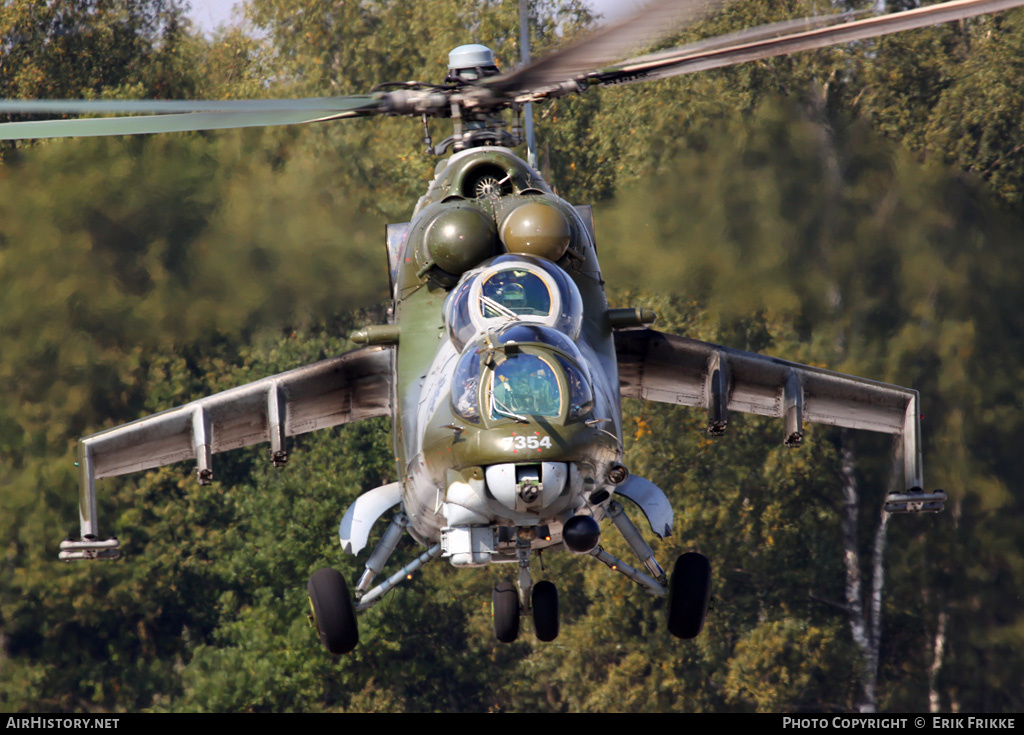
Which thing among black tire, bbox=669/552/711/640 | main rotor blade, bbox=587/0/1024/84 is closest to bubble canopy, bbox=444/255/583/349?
main rotor blade, bbox=587/0/1024/84

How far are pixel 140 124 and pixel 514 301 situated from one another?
2905mm

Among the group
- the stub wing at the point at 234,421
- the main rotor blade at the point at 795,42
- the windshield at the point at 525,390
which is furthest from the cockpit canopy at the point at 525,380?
the stub wing at the point at 234,421

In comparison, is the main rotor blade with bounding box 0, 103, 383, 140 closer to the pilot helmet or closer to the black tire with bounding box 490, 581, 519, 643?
the pilot helmet

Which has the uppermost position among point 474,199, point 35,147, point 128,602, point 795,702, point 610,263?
point 35,147

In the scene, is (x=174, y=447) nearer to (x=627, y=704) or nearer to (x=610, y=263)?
(x=610, y=263)

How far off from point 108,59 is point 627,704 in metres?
16.7

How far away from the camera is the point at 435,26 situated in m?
31.8

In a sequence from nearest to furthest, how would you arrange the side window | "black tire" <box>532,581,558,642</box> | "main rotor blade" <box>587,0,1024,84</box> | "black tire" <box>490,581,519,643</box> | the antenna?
1. "main rotor blade" <box>587,0,1024,84</box>
2. the side window
3. "black tire" <box>532,581,558,642</box>
4. "black tire" <box>490,581,519,643</box>
5. the antenna

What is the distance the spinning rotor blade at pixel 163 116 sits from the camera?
1006 cm

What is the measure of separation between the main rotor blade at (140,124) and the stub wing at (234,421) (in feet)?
9.52

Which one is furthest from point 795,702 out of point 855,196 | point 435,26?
point 435,26

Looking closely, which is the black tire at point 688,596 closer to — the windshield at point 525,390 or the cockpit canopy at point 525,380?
the cockpit canopy at point 525,380

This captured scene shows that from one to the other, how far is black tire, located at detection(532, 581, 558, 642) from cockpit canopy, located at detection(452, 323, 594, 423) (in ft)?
7.21

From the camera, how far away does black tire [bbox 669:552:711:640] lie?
12.9 m
